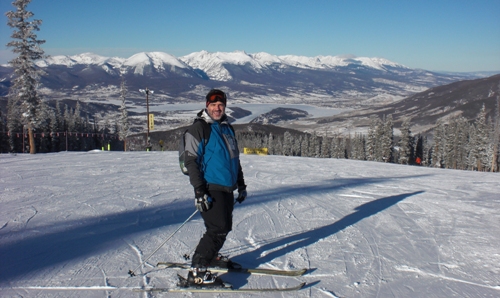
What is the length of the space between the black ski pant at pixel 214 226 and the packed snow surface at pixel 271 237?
372 mm

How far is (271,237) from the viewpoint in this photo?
17.5ft

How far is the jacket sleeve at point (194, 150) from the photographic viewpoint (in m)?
3.45

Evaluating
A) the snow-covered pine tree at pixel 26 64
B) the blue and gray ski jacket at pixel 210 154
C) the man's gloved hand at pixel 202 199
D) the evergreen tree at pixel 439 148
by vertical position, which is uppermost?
the snow-covered pine tree at pixel 26 64

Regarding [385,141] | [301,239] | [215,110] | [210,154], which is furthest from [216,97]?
[385,141]

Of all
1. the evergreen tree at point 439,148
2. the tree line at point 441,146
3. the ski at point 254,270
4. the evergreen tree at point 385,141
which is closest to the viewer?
the ski at point 254,270

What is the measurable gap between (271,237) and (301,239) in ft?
1.48

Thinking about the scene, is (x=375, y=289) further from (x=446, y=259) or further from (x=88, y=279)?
(x=88, y=279)

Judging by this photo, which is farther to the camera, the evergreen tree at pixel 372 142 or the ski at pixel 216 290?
the evergreen tree at pixel 372 142

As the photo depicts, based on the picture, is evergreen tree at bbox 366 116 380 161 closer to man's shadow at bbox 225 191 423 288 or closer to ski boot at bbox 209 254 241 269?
man's shadow at bbox 225 191 423 288

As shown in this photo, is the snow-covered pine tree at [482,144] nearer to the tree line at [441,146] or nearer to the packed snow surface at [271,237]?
the tree line at [441,146]

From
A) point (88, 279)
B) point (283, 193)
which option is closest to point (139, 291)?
point (88, 279)

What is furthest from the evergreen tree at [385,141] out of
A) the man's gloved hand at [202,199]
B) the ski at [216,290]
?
the man's gloved hand at [202,199]

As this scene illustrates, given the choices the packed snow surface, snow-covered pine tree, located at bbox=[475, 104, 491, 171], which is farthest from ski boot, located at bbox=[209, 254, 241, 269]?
snow-covered pine tree, located at bbox=[475, 104, 491, 171]

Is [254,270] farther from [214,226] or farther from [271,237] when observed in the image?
[271,237]
